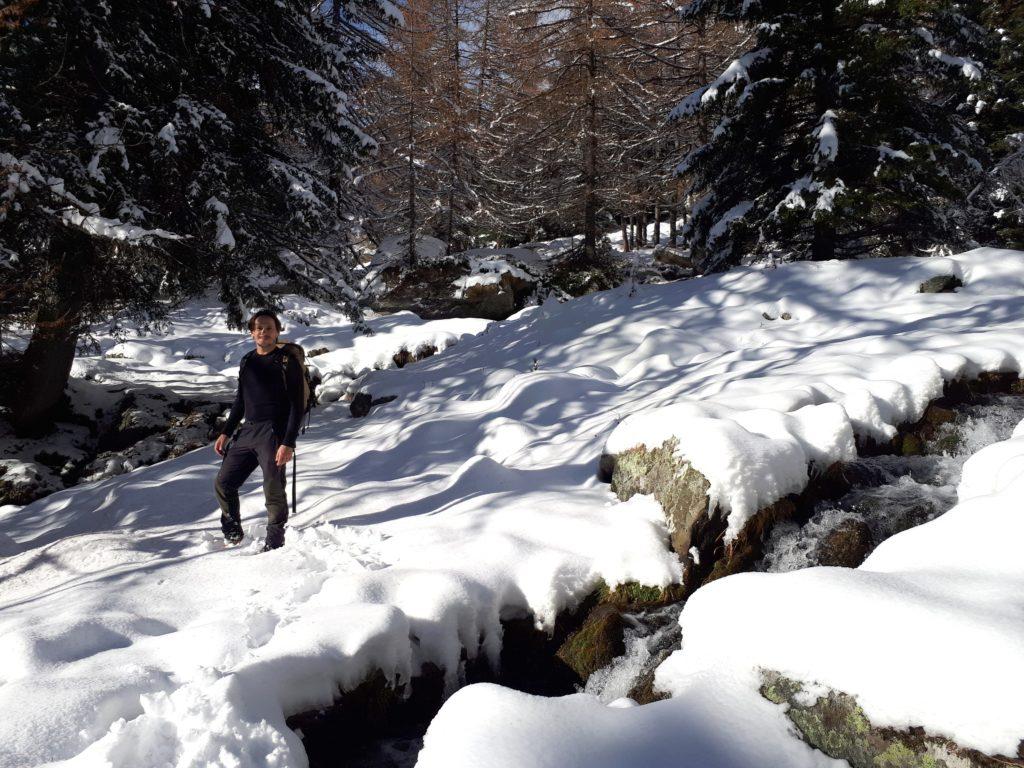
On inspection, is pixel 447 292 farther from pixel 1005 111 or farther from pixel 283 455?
pixel 1005 111

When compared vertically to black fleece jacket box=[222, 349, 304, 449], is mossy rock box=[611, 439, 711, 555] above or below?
below

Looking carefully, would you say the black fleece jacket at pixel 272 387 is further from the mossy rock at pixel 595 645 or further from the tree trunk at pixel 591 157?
the tree trunk at pixel 591 157

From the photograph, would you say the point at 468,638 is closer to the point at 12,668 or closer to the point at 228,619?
the point at 228,619

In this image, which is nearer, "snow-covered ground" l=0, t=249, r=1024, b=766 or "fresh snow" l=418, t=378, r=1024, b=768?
"fresh snow" l=418, t=378, r=1024, b=768

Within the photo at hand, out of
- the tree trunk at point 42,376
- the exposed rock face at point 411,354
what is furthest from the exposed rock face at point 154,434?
the exposed rock face at point 411,354

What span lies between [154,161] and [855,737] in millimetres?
8963

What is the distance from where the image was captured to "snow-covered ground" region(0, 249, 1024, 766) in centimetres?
215

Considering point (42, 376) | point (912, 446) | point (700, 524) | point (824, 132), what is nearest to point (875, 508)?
point (912, 446)

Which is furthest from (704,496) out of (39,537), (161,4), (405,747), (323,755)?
(161,4)

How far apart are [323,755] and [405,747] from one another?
0.44 m

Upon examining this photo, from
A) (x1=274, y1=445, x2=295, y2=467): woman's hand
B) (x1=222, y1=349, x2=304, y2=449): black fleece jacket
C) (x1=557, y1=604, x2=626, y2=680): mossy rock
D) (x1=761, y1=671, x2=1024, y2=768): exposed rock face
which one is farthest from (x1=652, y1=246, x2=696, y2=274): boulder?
(x1=761, y1=671, x2=1024, y2=768): exposed rock face

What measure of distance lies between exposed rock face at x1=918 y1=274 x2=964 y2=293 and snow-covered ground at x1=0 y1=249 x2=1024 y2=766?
202 millimetres

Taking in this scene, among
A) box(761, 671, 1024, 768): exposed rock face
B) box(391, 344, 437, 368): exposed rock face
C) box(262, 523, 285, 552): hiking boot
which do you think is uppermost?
box(391, 344, 437, 368): exposed rock face

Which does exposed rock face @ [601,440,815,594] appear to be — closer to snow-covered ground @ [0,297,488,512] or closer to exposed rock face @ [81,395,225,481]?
snow-covered ground @ [0,297,488,512]
